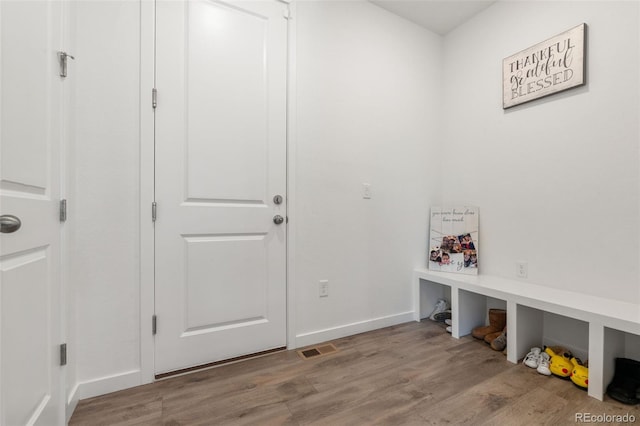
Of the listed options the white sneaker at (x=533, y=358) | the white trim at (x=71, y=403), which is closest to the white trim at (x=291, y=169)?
the white trim at (x=71, y=403)

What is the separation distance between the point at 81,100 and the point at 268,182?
1.03 meters

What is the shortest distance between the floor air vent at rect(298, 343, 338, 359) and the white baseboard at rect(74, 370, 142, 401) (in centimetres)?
94

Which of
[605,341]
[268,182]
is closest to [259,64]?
[268,182]

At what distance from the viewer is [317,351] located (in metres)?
1.97

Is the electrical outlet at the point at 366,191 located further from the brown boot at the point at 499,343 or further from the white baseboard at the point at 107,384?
the white baseboard at the point at 107,384

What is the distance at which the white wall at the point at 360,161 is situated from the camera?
6.77ft

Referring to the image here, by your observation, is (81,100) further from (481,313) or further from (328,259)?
(481,313)

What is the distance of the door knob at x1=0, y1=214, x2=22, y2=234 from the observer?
798 mm

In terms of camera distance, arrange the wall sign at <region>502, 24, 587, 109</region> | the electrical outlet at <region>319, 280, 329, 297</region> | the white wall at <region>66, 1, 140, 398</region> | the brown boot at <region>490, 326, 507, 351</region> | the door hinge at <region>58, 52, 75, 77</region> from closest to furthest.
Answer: the door hinge at <region>58, 52, 75, 77</region>, the white wall at <region>66, 1, 140, 398</region>, the wall sign at <region>502, 24, 587, 109</region>, the brown boot at <region>490, 326, 507, 351</region>, the electrical outlet at <region>319, 280, 329, 297</region>

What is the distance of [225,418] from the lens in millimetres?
1310

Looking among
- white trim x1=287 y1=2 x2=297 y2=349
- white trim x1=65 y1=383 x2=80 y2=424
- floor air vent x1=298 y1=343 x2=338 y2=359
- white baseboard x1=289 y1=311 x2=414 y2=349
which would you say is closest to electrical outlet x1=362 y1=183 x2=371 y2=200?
white trim x1=287 y1=2 x2=297 y2=349

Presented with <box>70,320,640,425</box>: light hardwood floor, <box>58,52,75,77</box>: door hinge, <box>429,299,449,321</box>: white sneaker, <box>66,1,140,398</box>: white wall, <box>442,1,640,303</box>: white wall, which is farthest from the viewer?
<box>429,299,449,321</box>: white sneaker

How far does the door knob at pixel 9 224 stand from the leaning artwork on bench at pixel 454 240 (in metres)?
2.58

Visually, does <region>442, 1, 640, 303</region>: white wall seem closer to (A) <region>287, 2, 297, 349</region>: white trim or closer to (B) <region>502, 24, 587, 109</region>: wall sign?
(B) <region>502, 24, 587, 109</region>: wall sign
